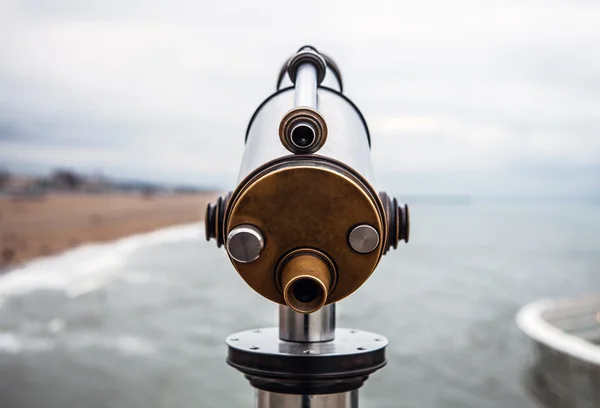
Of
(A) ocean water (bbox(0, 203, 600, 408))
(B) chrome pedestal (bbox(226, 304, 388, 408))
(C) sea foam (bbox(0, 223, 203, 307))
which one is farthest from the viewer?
(C) sea foam (bbox(0, 223, 203, 307))

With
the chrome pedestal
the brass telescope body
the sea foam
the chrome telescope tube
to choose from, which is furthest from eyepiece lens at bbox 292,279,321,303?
the sea foam

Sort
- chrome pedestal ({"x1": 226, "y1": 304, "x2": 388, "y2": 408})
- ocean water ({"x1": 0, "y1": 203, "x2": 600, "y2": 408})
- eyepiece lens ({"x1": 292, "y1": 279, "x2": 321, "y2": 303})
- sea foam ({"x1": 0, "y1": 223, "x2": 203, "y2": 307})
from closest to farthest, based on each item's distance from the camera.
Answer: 1. eyepiece lens ({"x1": 292, "y1": 279, "x2": 321, "y2": 303})
2. chrome pedestal ({"x1": 226, "y1": 304, "x2": 388, "y2": 408})
3. ocean water ({"x1": 0, "y1": 203, "x2": 600, "y2": 408})
4. sea foam ({"x1": 0, "y1": 223, "x2": 203, "y2": 307})

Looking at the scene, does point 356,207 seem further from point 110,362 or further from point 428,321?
point 428,321

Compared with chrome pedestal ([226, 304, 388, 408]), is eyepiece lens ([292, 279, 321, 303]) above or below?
above

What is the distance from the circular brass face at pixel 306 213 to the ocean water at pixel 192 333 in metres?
8.81

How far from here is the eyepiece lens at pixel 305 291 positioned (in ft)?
4.00

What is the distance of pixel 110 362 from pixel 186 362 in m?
1.37

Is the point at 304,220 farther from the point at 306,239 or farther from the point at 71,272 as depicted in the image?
the point at 71,272

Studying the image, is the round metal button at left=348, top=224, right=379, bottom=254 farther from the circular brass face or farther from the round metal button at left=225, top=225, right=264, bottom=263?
the round metal button at left=225, top=225, right=264, bottom=263

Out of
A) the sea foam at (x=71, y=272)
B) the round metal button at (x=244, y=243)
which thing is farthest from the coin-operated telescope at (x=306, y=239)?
the sea foam at (x=71, y=272)

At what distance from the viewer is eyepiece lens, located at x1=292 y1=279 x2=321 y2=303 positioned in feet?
4.00

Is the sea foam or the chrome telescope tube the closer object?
the chrome telescope tube

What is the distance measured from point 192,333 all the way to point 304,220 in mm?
17505

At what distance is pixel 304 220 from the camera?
124cm
